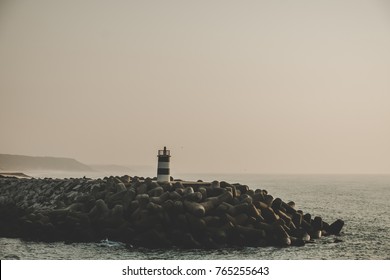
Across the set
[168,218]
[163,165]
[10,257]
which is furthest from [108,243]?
[163,165]

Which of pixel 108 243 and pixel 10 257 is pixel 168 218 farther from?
pixel 10 257

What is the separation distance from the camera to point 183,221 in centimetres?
1176

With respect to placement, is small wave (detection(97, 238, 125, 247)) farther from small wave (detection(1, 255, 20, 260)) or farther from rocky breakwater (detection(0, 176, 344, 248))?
small wave (detection(1, 255, 20, 260))

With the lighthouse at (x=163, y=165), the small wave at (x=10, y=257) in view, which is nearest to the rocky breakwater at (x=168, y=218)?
the lighthouse at (x=163, y=165)

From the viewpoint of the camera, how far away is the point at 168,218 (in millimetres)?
11812

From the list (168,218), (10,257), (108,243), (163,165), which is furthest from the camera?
(163,165)

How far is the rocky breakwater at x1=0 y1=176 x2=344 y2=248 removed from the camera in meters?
11.7

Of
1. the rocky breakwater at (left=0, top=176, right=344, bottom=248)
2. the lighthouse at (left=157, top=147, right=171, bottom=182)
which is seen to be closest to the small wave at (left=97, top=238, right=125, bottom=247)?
the rocky breakwater at (left=0, top=176, right=344, bottom=248)

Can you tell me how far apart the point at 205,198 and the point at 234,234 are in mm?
1204

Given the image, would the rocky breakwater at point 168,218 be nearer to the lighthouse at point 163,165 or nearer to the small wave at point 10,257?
the lighthouse at point 163,165

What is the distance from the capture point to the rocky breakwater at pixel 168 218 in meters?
11.7
